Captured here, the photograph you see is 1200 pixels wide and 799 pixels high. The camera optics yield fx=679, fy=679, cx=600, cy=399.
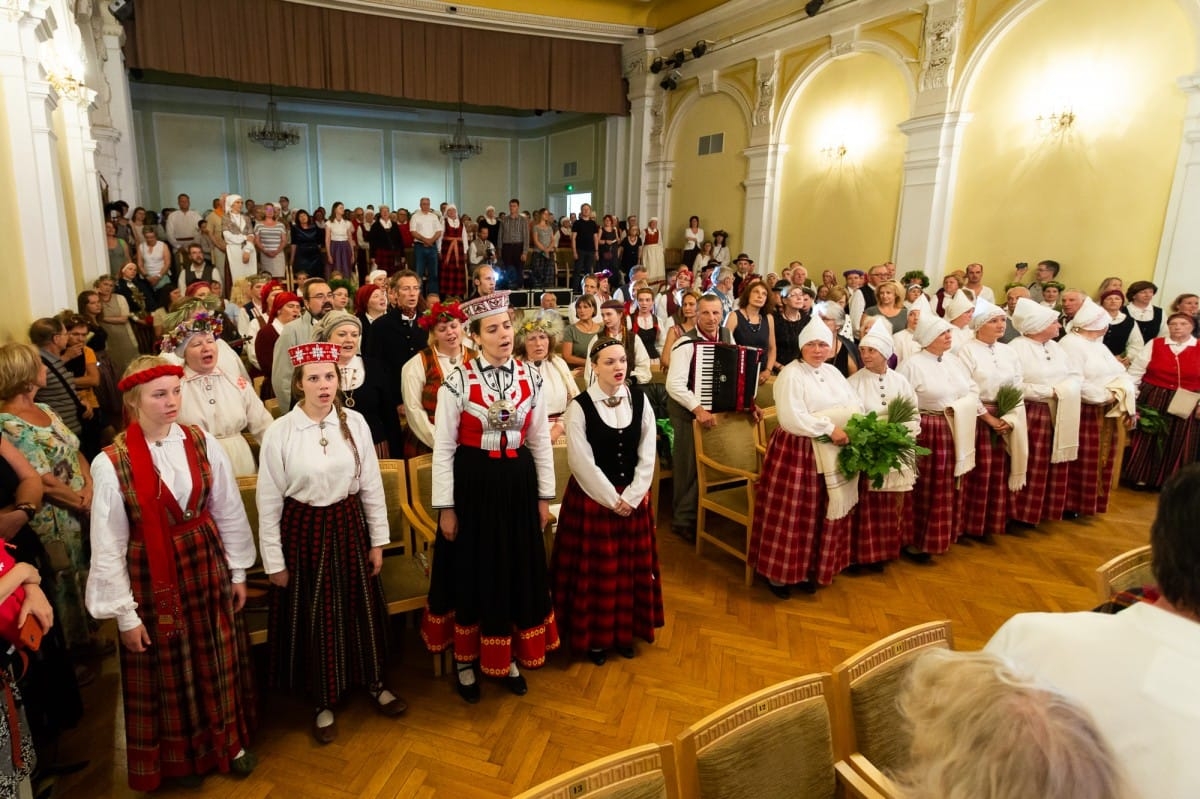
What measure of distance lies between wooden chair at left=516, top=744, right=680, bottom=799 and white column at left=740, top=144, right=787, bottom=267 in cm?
1160

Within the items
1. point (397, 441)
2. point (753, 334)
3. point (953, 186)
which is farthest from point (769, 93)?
point (397, 441)

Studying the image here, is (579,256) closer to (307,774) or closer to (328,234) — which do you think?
(328,234)

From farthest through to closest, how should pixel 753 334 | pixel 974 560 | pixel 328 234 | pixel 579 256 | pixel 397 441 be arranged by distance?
pixel 579 256, pixel 328 234, pixel 753 334, pixel 974 560, pixel 397 441

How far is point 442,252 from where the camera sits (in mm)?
Result: 12617

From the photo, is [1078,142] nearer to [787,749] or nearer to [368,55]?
[787,749]

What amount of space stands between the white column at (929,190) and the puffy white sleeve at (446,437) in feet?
27.7

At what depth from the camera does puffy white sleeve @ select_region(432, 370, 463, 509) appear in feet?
9.32

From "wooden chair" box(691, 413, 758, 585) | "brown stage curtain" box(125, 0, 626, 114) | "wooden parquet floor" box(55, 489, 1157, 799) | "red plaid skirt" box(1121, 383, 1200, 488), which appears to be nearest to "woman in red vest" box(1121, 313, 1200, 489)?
"red plaid skirt" box(1121, 383, 1200, 488)

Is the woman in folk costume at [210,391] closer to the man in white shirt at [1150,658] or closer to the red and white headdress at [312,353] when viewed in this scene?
the red and white headdress at [312,353]

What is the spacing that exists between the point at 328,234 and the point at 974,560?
11.4 metres

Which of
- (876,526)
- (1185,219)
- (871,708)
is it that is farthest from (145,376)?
(1185,219)

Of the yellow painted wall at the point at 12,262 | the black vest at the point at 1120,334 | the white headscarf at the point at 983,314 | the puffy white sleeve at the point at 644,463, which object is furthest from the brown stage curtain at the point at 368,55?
the puffy white sleeve at the point at 644,463

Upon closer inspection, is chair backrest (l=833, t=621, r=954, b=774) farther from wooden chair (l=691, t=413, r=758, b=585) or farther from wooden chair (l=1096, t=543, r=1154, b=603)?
wooden chair (l=691, t=413, r=758, b=585)

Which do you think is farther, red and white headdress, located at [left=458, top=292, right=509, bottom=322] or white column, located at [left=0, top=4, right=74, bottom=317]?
white column, located at [left=0, top=4, right=74, bottom=317]
